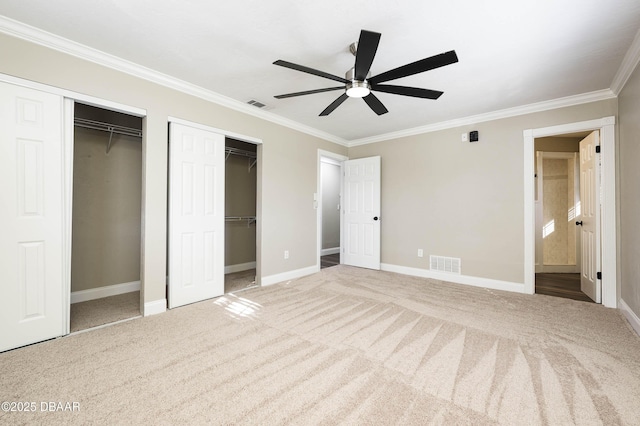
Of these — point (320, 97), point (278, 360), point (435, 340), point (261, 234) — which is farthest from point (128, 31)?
point (435, 340)

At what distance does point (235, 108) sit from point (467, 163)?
144 inches

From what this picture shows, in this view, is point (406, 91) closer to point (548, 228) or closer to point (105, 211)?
point (105, 211)

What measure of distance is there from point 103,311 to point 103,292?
0.69m

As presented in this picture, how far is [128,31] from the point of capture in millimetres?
2283

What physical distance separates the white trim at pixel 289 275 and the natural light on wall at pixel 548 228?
4598mm

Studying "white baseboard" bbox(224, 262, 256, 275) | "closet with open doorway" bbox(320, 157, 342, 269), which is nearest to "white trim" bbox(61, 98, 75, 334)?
"white baseboard" bbox(224, 262, 256, 275)

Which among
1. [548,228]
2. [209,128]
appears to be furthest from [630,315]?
[209,128]

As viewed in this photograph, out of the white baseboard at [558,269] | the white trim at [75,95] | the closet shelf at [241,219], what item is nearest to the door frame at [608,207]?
the white baseboard at [558,269]

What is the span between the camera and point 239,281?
14.1ft

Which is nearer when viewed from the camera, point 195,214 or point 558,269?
point 195,214

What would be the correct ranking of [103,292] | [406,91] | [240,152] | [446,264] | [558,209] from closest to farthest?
1. [406,91]
2. [103,292]
3. [446,264]
4. [240,152]
5. [558,209]

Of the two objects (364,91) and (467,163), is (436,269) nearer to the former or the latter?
(467,163)

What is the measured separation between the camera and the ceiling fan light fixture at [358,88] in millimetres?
2336

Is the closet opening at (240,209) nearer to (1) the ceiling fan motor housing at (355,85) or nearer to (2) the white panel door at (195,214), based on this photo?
(2) the white panel door at (195,214)
